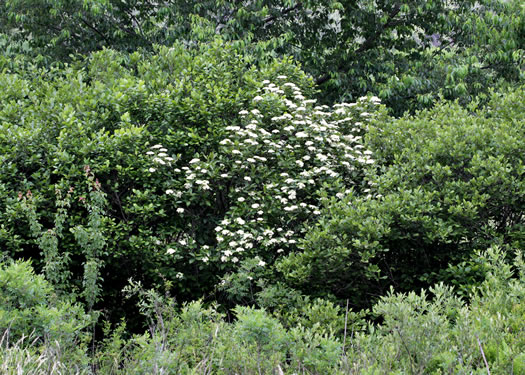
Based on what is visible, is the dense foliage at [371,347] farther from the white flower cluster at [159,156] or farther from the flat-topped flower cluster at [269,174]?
the white flower cluster at [159,156]

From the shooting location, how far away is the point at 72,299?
5.47m

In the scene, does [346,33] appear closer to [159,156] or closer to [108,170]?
[159,156]

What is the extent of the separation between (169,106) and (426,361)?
17.2ft

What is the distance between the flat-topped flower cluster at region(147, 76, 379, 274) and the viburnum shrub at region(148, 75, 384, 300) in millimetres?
12

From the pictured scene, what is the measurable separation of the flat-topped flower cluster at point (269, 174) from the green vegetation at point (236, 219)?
30 millimetres

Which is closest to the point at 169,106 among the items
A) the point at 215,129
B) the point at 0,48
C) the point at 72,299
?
the point at 215,129

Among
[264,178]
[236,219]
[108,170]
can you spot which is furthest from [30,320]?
[264,178]

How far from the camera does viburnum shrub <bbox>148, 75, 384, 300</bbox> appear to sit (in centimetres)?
667

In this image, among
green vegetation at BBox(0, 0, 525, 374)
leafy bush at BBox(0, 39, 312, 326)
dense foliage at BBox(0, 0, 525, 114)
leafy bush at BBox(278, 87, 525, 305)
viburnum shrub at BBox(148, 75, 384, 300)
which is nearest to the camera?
green vegetation at BBox(0, 0, 525, 374)

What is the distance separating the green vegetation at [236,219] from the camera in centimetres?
396

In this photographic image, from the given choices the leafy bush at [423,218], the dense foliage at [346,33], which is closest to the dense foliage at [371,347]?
the leafy bush at [423,218]

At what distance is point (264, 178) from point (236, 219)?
74cm

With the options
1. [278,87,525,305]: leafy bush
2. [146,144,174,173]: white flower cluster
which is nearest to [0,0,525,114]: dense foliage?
[146,144,174,173]: white flower cluster

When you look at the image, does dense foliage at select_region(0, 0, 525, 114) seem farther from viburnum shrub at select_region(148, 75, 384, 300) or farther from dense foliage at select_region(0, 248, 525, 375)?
dense foliage at select_region(0, 248, 525, 375)
